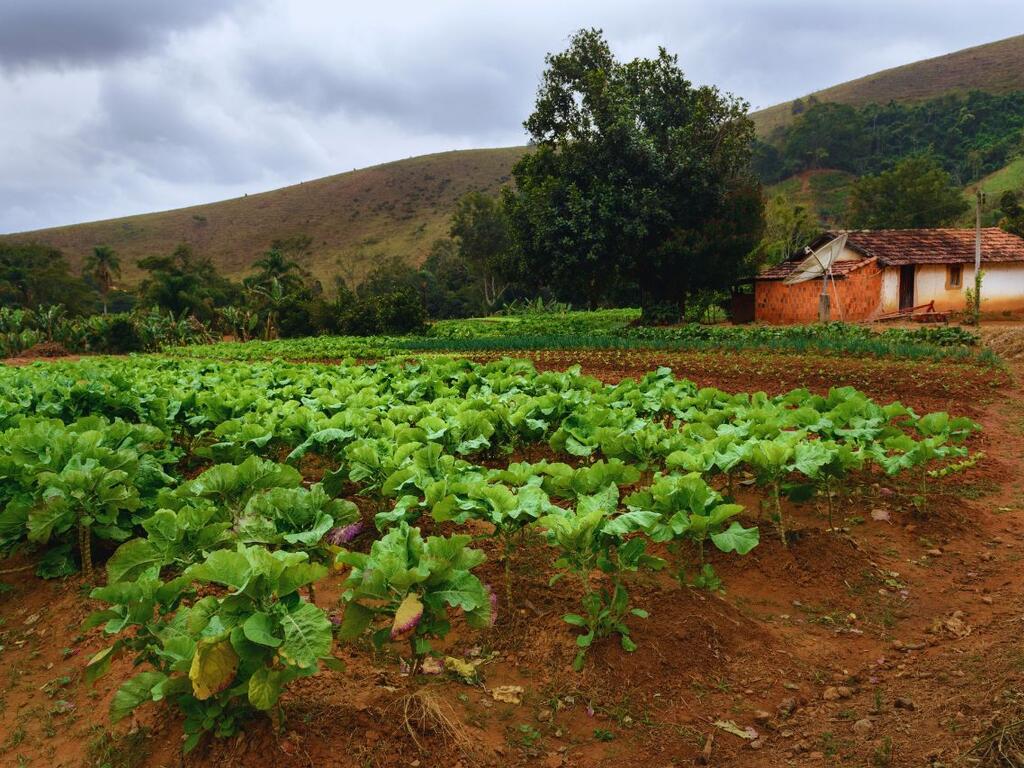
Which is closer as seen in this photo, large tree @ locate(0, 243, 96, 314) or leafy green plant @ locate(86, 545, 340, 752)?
leafy green plant @ locate(86, 545, 340, 752)

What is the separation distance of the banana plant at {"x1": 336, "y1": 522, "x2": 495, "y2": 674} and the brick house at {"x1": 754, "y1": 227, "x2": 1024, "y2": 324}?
1085 inches

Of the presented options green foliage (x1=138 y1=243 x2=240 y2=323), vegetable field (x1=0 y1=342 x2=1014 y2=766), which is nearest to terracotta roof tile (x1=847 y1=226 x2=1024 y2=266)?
vegetable field (x1=0 y1=342 x2=1014 y2=766)

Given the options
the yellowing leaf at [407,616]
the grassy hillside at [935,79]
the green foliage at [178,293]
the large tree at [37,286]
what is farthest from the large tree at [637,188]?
the grassy hillside at [935,79]

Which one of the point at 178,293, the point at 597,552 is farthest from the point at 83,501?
the point at 178,293

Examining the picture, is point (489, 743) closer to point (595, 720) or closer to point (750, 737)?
point (595, 720)

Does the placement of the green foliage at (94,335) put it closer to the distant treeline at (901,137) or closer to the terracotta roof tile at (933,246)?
the terracotta roof tile at (933,246)

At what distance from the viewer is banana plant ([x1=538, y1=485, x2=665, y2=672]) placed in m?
3.32

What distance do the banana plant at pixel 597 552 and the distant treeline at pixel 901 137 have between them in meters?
80.9

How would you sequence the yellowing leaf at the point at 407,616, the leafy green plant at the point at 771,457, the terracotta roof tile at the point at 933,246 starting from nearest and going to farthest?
the yellowing leaf at the point at 407,616
the leafy green plant at the point at 771,457
the terracotta roof tile at the point at 933,246

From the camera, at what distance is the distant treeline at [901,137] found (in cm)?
7081

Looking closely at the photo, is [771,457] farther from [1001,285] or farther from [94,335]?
[94,335]

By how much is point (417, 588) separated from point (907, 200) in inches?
2310

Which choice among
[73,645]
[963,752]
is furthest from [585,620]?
[73,645]

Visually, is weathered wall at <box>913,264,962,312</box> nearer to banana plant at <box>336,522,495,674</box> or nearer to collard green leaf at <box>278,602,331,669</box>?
banana plant at <box>336,522,495,674</box>
